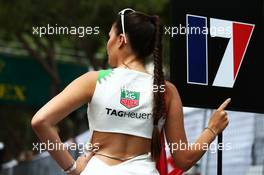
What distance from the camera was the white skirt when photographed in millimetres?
3236

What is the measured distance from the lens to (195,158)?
355 cm

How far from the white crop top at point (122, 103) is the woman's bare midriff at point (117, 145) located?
0.02 meters

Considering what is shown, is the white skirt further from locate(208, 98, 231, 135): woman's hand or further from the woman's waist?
locate(208, 98, 231, 135): woman's hand

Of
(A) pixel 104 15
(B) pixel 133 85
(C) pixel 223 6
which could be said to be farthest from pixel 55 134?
(A) pixel 104 15

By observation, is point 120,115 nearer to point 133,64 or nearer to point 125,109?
point 125,109

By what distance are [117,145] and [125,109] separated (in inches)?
6.9

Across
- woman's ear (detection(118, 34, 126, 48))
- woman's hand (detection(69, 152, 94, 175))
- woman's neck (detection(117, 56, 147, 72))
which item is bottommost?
woman's hand (detection(69, 152, 94, 175))

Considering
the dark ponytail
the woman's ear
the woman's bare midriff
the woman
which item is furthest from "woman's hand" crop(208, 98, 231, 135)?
the woman's ear

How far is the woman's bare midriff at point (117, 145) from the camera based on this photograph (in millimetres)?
3277

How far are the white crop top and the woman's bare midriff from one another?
0.02 metres

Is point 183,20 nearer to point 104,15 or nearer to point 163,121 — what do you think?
point 163,121

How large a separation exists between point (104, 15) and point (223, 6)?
1232 centimetres

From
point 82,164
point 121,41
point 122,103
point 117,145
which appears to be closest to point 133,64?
point 121,41

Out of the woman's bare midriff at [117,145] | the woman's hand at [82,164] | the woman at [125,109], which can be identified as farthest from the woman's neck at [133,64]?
the woman's hand at [82,164]
